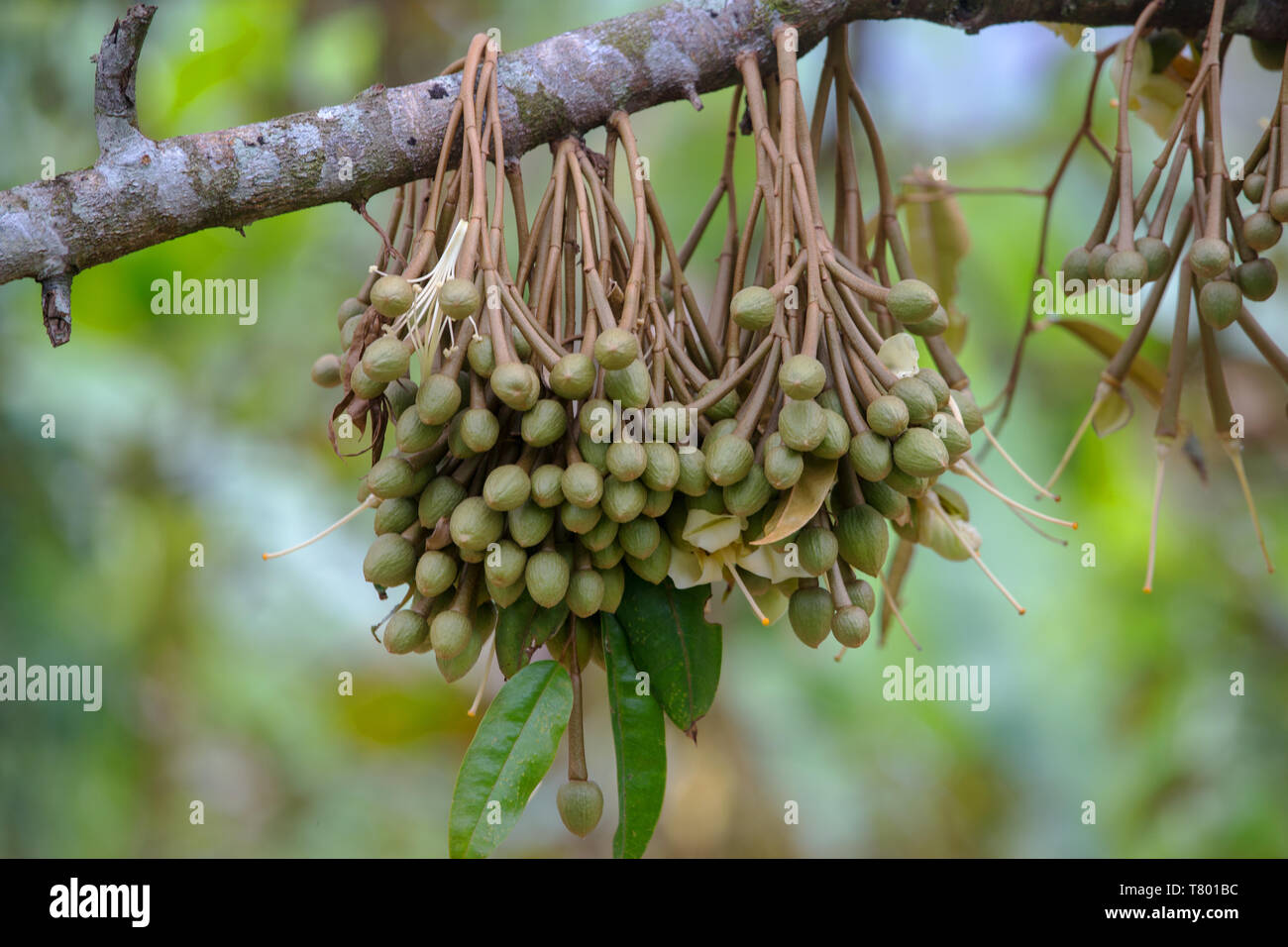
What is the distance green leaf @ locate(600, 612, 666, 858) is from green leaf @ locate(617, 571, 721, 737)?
1cm

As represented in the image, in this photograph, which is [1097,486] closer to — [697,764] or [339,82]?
[697,764]

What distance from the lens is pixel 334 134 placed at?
900 mm

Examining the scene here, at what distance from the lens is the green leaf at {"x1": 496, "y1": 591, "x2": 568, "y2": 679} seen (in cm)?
84

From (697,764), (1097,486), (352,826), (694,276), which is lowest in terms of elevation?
(352,826)

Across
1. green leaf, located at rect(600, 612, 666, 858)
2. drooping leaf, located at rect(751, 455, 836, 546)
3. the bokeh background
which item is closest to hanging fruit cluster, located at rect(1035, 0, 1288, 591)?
drooping leaf, located at rect(751, 455, 836, 546)

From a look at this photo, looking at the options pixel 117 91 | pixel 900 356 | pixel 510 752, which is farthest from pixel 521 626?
pixel 117 91

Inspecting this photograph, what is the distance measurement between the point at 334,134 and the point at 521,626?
0.46 meters

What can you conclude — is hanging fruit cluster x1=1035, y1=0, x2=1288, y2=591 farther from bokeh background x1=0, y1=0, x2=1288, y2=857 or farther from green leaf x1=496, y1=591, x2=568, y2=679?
bokeh background x1=0, y1=0, x2=1288, y2=857

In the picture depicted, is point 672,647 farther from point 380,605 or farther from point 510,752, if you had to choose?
point 380,605

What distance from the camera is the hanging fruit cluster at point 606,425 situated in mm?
762

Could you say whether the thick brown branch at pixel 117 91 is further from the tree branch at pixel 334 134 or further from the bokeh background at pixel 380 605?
the bokeh background at pixel 380 605

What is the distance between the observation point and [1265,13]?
3.46ft
